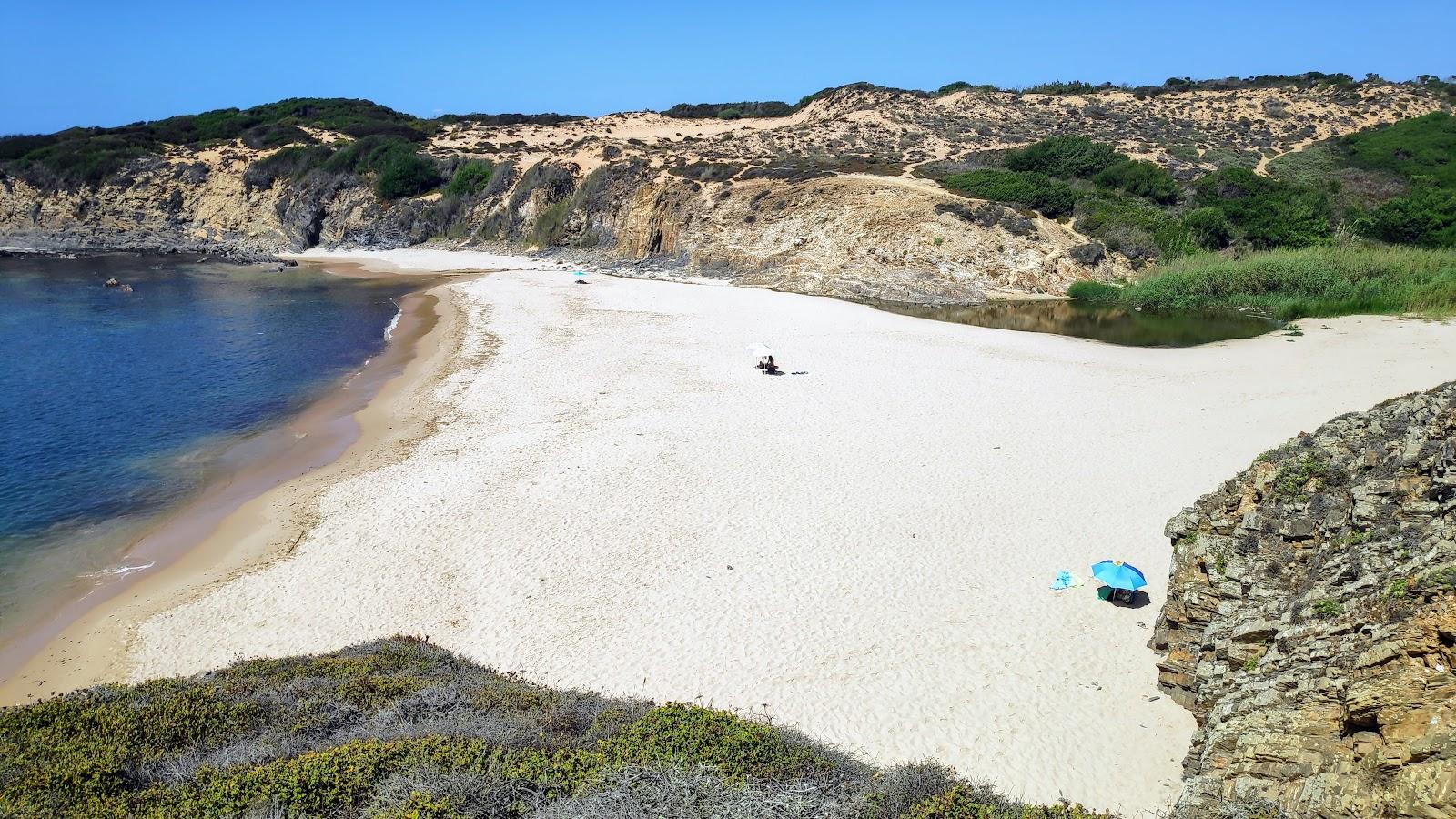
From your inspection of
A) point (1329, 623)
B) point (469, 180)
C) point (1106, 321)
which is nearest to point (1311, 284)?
point (1106, 321)

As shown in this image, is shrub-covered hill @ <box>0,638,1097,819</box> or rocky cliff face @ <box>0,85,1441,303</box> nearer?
shrub-covered hill @ <box>0,638,1097,819</box>

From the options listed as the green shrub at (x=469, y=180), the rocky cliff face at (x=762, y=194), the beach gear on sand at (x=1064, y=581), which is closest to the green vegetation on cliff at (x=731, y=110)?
the rocky cliff face at (x=762, y=194)

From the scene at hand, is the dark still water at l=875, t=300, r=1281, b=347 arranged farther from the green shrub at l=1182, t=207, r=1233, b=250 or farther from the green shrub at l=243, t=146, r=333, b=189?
the green shrub at l=243, t=146, r=333, b=189

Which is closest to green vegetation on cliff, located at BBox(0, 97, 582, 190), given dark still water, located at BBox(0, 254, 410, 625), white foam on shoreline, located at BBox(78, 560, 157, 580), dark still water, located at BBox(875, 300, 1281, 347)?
dark still water, located at BBox(0, 254, 410, 625)

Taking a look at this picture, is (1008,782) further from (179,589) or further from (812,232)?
(812,232)

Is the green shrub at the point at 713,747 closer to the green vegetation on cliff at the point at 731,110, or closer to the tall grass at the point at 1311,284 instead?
the tall grass at the point at 1311,284

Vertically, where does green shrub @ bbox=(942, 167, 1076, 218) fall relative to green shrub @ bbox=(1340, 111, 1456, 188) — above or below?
below
